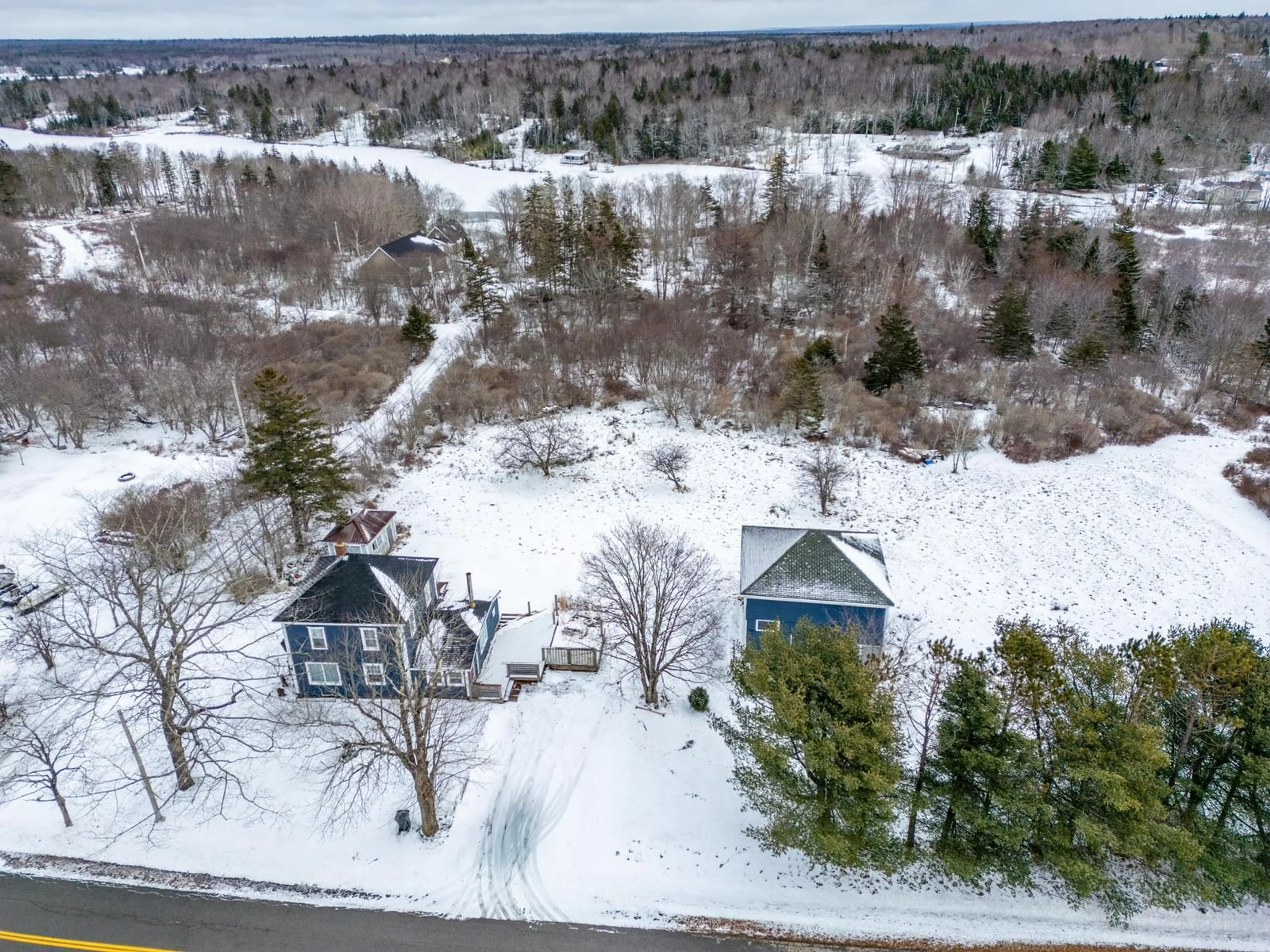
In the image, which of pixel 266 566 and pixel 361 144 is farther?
pixel 361 144

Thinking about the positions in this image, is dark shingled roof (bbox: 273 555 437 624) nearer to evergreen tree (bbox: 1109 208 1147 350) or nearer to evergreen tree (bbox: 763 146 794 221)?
evergreen tree (bbox: 1109 208 1147 350)

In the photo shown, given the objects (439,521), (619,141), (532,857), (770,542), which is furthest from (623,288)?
(619,141)

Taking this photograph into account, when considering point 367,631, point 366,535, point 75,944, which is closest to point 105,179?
point 366,535

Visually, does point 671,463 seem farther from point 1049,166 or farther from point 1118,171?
point 1118,171

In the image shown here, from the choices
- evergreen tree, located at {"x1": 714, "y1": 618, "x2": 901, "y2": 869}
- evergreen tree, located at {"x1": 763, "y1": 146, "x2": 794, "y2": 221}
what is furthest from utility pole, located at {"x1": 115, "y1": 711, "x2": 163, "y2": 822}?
evergreen tree, located at {"x1": 763, "y1": 146, "x2": 794, "y2": 221}

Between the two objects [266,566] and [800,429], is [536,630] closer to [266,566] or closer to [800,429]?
[266,566]
